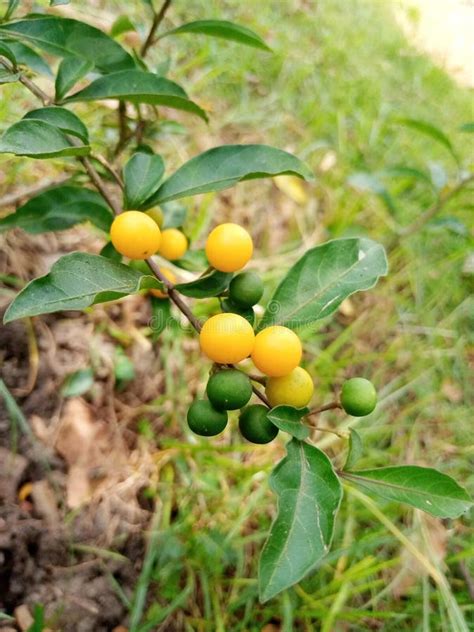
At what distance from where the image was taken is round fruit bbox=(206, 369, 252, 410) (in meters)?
0.90

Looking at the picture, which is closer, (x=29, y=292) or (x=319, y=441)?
(x=29, y=292)

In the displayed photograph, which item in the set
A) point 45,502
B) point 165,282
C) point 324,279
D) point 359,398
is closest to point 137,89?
point 165,282

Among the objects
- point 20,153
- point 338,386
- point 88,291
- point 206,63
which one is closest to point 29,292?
point 88,291

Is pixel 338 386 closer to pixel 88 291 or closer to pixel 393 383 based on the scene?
pixel 393 383

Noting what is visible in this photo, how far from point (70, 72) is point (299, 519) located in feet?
3.18

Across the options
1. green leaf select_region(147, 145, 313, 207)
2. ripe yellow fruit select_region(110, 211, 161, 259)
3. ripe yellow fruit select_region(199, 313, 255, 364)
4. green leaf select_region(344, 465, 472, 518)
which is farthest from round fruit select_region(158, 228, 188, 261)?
green leaf select_region(344, 465, 472, 518)

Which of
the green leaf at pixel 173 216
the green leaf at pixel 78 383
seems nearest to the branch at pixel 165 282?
the green leaf at pixel 173 216

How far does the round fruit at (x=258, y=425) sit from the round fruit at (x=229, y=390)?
0.14 feet

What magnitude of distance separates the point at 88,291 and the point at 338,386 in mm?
1511

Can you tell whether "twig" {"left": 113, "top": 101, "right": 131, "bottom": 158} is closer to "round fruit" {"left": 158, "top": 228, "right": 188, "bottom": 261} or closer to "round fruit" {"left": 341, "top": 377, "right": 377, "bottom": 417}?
"round fruit" {"left": 158, "top": 228, "right": 188, "bottom": 261}

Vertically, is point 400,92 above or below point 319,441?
above

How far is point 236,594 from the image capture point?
5.30 ft

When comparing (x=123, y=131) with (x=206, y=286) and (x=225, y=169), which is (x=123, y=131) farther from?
(x=206, y=286)

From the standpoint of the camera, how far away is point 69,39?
1.13 meters
